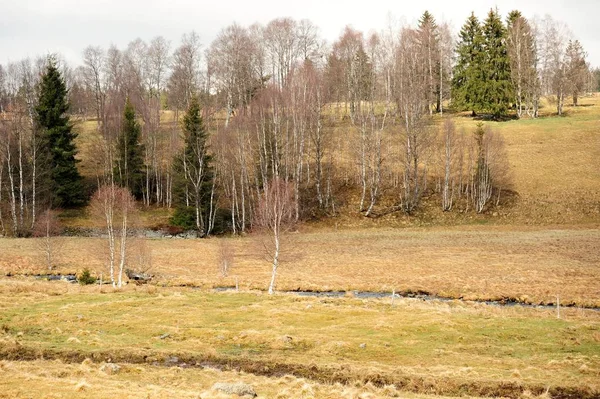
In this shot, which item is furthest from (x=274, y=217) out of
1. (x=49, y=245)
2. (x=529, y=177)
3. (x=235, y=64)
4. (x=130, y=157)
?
(x=235, y=64)

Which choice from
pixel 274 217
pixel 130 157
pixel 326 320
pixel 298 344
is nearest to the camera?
pixel 298 344

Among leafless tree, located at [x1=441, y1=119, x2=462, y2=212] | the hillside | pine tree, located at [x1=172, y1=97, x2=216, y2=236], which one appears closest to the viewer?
the hillside

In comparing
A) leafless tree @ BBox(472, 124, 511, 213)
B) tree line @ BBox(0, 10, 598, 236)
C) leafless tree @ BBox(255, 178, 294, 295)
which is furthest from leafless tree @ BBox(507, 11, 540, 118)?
leafless tree @ BBox(255, 178, 294, 295)

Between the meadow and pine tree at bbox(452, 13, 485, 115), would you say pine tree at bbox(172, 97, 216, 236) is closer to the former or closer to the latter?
the meadow

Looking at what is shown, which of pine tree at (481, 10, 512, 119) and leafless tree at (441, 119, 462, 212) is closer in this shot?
leafless tree at (441, 119, 462, 212)

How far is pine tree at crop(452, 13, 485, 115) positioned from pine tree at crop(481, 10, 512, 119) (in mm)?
863

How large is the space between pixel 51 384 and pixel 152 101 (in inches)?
3154

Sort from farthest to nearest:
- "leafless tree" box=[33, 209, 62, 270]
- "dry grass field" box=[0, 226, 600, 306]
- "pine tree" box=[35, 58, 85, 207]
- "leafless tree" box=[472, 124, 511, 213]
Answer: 1. "pine tree" box=[35, 58, 85, 207]
2. "leafless tree" box=[472, 124, 511, 213]
3. "leafless tree" box=[33, 209, 62, 270]
4. "dry grass field" box=[0, 226, 600, 306]

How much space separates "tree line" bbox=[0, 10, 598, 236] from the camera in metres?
67.9

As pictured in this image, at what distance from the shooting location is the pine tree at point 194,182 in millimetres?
64938

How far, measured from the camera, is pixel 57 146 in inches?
2847

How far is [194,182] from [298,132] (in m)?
16.8

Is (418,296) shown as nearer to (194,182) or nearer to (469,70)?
(194,182)

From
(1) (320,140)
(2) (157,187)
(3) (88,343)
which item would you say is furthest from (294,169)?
(3) (88,343)
